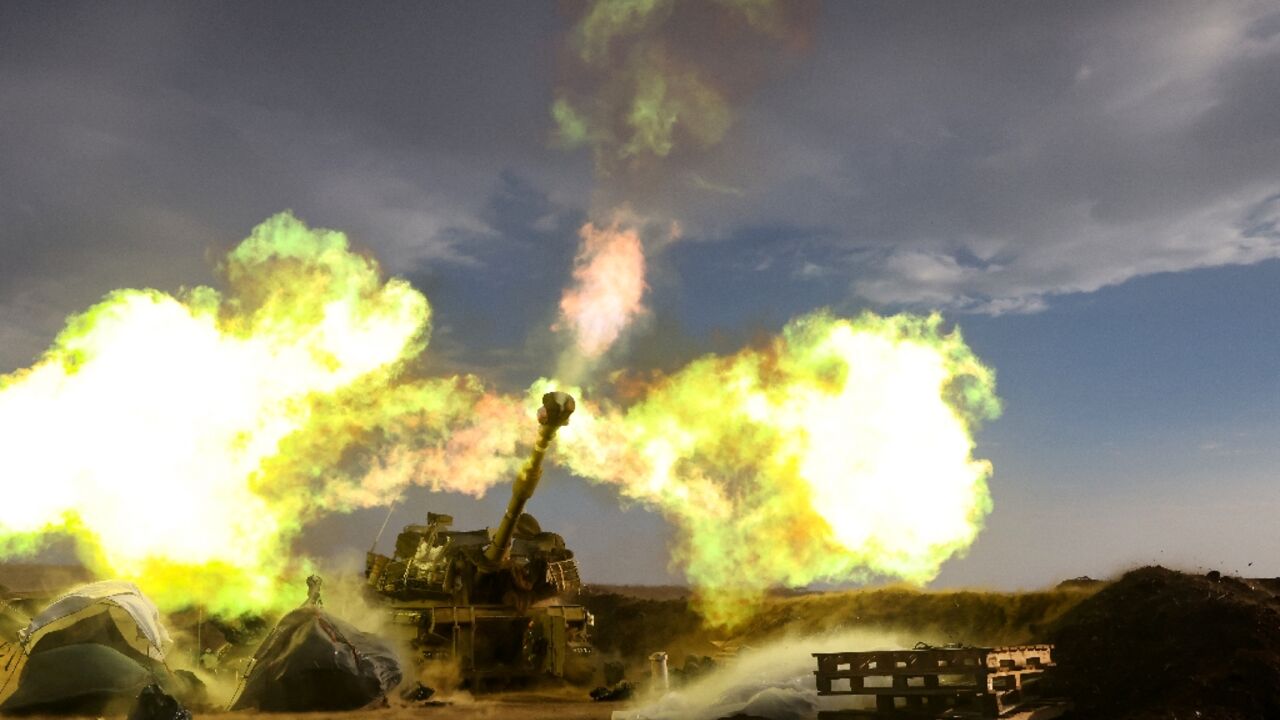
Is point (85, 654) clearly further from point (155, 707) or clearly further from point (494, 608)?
point (494, 608)

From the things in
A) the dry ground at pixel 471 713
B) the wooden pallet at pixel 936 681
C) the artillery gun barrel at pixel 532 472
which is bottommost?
the dry ground at pixel 471 713

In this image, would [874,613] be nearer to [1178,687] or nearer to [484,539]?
[484,539]

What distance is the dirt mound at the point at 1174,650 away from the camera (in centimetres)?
1411

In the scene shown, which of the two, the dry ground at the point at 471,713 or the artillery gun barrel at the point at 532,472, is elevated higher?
the artillery gun barrel at the point at 532,472

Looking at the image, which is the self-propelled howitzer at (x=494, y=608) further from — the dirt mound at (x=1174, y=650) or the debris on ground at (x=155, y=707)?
the dirt mound at (x=1174, y=650)

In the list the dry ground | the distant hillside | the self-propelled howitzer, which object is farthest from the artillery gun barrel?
the distant hillside

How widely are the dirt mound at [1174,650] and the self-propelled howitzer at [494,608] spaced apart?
39.9ft

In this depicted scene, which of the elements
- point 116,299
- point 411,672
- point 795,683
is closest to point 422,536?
point 411,672

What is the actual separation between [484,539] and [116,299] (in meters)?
12.2

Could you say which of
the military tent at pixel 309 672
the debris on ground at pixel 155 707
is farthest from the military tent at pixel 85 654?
the debris on ground at pixel 155 707

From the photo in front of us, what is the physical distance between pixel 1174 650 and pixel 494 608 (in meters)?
15.6

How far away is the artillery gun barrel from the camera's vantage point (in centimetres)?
2039

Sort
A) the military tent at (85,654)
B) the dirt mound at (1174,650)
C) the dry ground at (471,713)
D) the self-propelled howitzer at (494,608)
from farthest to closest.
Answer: the self-propelled howitzer at (494,608) < the military tent at (85,654) < the dry ground at (471,713) < the dirt mound at (1174,650)

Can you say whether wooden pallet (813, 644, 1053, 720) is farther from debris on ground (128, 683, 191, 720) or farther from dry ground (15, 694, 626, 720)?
debris on ground (128, 683, 191, 720)
